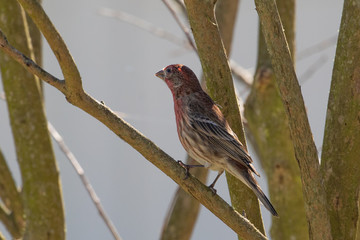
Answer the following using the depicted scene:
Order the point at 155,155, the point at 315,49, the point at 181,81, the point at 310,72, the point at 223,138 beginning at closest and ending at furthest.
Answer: the point at 155,155 → the point at 223,138 → the point at 181,81 → the point at 310,72 → the point at 315,49

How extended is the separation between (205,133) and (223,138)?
22 centimetres

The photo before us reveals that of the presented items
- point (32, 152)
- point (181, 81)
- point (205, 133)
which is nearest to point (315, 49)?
point (181, 81)

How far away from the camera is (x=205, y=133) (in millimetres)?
4445

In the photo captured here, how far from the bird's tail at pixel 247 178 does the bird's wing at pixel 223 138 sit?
0.11 feet

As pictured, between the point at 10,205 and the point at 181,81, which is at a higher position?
the point at 181,81

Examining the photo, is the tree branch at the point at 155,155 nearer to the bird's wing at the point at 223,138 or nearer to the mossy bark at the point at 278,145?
the bird's wing at the point at 223,138

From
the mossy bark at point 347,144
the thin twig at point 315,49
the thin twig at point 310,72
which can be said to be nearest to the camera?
the mossy bark at point 347,144

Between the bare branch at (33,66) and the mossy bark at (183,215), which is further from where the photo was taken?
the mossy bark at (183,215)

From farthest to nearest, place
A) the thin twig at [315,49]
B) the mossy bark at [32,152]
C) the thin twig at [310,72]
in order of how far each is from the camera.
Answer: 1. the thin twig at [315,49]
2. the thin twig at [310,72]
3. the mossy bark at [32,152]

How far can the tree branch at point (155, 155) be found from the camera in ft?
11.2

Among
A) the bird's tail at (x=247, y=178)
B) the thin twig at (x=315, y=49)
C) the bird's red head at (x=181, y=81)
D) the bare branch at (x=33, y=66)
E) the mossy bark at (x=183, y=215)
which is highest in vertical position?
the thin twig at (x=315, y=49)

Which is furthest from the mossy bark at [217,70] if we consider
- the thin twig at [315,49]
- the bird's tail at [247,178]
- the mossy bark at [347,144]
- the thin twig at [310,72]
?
the thin twig at [315,49]

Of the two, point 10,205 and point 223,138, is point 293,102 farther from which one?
point 10,205

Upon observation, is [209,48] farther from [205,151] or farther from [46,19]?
[46,19]
